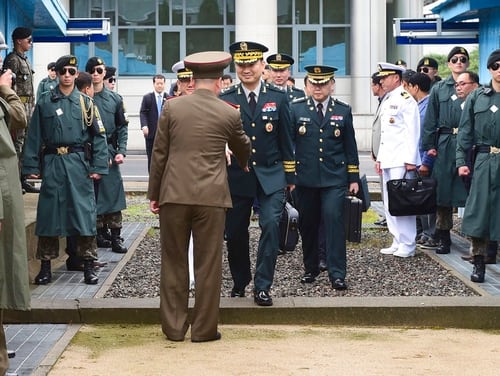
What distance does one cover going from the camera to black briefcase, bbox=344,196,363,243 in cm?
1030

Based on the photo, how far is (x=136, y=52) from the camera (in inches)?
1335

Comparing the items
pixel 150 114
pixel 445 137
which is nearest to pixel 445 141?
pixel 445 137

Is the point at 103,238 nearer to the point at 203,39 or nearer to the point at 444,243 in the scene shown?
the point at 444,243

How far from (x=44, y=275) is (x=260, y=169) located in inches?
94.0

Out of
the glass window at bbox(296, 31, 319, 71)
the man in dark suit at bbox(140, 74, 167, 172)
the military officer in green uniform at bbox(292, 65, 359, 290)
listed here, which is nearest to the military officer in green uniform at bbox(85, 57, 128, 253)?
the military officer in green uniform at bbox(292, 65, 359, 290)

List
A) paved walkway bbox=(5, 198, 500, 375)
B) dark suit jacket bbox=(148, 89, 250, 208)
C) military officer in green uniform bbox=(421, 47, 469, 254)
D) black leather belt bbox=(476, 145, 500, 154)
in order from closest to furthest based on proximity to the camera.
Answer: paved walkway bbox=(5, 198, 500, 375) → dark suit jacket bbox=(148, 89, 250, 208) → black leather belt bbox=(476, 145, 500, 154) → military officer in green uniform bbox=(421, 47, 469, 254)

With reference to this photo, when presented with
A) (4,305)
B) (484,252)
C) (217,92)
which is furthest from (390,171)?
(4,305)

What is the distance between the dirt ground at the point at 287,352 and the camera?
23.7 ft

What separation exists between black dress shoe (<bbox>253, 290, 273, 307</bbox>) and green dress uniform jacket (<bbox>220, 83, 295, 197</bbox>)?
2.53 ft

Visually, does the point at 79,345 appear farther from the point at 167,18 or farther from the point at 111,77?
the point at 167,18

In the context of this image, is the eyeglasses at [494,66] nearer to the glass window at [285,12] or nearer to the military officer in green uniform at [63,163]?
the military officer in green uniform at [63,163]

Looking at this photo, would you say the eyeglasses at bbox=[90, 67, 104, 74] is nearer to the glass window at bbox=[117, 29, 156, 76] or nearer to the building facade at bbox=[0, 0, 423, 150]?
the building facade at bbox=[0, 0, 423, 150]

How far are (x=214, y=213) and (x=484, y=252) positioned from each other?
318cm

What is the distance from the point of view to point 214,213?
8047 millimetres
